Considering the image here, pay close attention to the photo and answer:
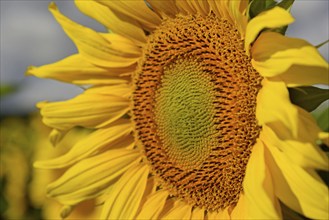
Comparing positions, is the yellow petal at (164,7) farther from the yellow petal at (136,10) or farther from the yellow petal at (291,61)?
the yellow petal at (291,61)

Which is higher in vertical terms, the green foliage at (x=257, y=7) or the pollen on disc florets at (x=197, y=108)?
the green foliage at (x=257, y=7)

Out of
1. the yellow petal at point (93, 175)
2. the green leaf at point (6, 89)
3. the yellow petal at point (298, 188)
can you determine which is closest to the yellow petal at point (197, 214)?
the yellow petal at point (93, 175)

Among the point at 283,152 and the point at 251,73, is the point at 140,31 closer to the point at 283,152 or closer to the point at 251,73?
the point at 251,73

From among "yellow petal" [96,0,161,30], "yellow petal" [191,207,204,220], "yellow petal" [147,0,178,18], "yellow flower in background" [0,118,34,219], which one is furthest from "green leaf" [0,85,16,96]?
"yellow flower in background" [0,118,34,219]

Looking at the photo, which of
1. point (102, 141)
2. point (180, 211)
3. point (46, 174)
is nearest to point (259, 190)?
point (180, 211)

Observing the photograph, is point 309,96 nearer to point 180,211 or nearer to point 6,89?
point 180,211

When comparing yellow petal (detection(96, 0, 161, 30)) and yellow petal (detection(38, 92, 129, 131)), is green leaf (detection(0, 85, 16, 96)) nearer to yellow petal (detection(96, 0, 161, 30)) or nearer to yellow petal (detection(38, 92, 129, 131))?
yellow petal (detection(38, 92, 129, 131))
